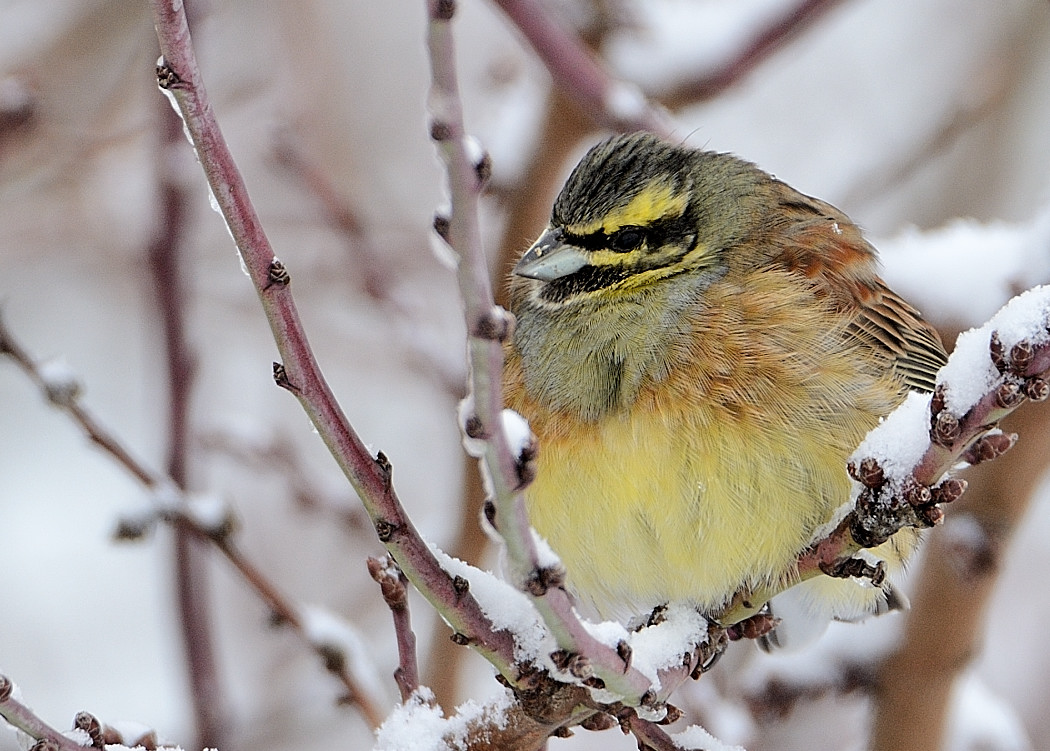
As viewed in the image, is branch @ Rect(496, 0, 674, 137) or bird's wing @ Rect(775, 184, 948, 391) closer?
bird's wing @ Rect(775, 184, 948, 391)

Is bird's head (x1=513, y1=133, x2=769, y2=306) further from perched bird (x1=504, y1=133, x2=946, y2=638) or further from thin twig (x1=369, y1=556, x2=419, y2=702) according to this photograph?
thin twig (x1=369, y1=556, x2=419, y2=702)

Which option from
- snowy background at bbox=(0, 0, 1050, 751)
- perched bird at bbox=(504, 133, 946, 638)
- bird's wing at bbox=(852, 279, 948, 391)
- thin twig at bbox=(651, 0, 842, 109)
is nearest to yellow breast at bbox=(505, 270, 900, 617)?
perched bird at bbox=(504, 133, 946, 638)

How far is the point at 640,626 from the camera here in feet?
12.6

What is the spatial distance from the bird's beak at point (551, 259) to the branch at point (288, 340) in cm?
157

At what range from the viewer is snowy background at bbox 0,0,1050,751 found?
5199mm

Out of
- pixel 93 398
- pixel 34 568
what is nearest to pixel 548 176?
A: pixel 93 398

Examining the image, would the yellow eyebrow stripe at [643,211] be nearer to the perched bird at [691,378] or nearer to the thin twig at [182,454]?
the perched bird at [691,378]

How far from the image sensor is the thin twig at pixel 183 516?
3.14 metres

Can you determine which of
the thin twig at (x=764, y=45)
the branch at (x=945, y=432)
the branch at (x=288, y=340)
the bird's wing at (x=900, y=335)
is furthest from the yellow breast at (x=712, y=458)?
the thin twig at (x=764, y=45)

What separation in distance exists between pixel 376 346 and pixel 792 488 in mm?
4088

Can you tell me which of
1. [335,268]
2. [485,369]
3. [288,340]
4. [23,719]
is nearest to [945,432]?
[485,369]

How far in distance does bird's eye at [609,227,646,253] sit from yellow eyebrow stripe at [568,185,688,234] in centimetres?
2

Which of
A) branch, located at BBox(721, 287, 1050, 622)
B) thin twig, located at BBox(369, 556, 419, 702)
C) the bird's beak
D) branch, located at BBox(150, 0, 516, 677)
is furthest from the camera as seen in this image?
the bird's beak

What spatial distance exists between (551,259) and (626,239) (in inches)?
11.1
